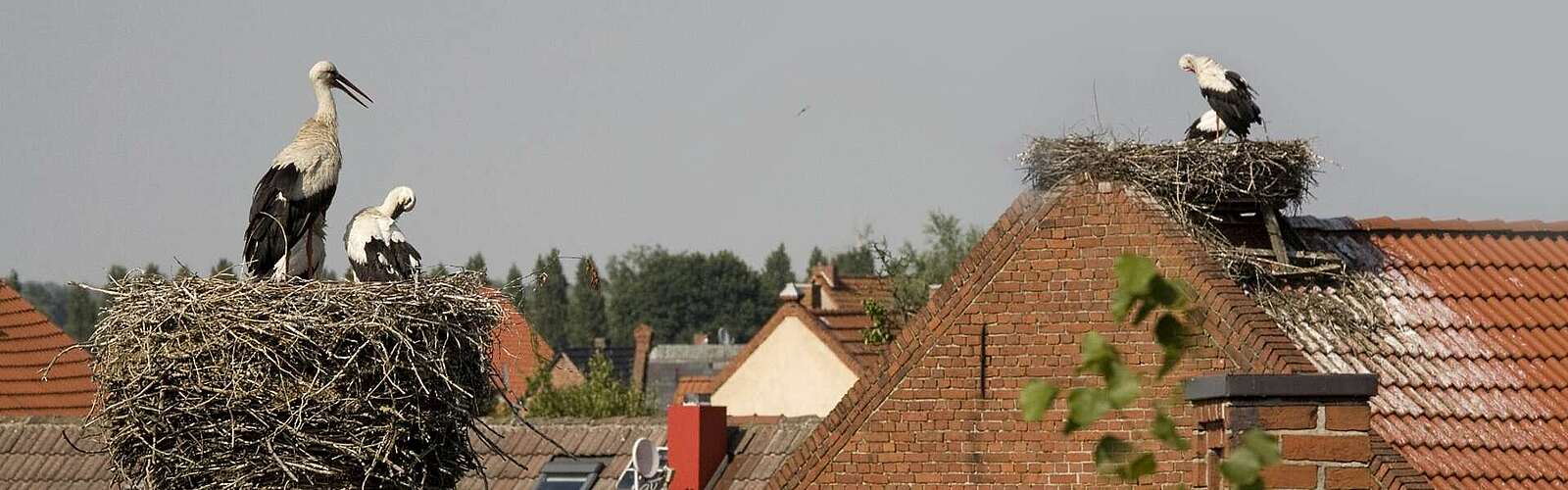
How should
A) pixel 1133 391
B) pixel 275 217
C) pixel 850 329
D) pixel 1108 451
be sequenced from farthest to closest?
pixel 850 329, pixel 275 217, pixel 1108 451, pixel 1133 391

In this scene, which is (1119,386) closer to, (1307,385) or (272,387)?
(1307,385)

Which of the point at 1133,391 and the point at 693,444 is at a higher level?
the point at 693,444

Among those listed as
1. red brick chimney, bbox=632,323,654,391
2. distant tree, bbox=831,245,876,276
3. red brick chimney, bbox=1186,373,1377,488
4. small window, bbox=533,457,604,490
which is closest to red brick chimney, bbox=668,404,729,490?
small window, bbox=533,457,604,490

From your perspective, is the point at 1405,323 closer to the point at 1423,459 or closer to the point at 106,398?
the point at 1423,459

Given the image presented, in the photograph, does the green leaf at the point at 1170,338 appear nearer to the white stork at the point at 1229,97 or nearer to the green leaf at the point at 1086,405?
the green leaf at the point at 1086,405

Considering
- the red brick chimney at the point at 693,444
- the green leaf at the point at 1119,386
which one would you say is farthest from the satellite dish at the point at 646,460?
the green leaf at the point at 1119,386

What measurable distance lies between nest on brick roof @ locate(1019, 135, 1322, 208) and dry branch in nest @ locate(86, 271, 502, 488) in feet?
12.3

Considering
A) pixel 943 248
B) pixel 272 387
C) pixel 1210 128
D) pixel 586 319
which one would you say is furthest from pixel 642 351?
pixel 586 319

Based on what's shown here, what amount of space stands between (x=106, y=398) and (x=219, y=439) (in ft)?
1.88

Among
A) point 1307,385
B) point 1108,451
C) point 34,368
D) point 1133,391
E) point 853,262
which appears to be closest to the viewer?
point 1133,391

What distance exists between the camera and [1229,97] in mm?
12875

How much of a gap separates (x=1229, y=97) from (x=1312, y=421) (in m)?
6.35

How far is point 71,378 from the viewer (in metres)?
20.7

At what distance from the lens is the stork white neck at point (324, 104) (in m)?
10.2
